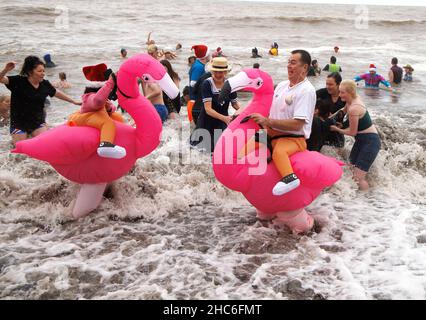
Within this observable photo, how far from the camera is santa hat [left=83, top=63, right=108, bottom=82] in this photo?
4.88m

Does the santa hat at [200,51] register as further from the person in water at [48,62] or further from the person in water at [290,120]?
the person in water at [48,62]

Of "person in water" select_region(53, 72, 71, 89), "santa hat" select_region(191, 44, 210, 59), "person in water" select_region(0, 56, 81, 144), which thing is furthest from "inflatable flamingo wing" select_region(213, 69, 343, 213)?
"person in water" select_region(53, 72, 71, 89)

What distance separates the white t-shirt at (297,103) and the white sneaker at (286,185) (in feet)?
1.66

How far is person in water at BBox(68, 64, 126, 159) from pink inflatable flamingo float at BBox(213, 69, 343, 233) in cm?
116

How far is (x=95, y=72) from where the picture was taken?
489 centimetres

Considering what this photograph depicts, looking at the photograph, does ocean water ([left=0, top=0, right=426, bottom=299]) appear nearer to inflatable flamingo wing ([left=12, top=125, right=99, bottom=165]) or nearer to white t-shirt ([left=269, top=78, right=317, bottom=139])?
inflatable flamingo wing ([left=12, top=125, right=99, bottom=165])

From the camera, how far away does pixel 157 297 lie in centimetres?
369

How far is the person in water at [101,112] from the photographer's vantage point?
459 cm

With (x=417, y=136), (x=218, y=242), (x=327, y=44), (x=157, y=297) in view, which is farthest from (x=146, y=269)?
(x=327, y=44)

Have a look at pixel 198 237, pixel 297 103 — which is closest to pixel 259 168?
pixel 297 103

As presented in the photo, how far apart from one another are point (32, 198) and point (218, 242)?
2.59m

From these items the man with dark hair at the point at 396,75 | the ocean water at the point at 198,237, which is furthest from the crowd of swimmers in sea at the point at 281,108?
the man with dark hair at the point at 396,75

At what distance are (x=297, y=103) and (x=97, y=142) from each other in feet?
7.17
